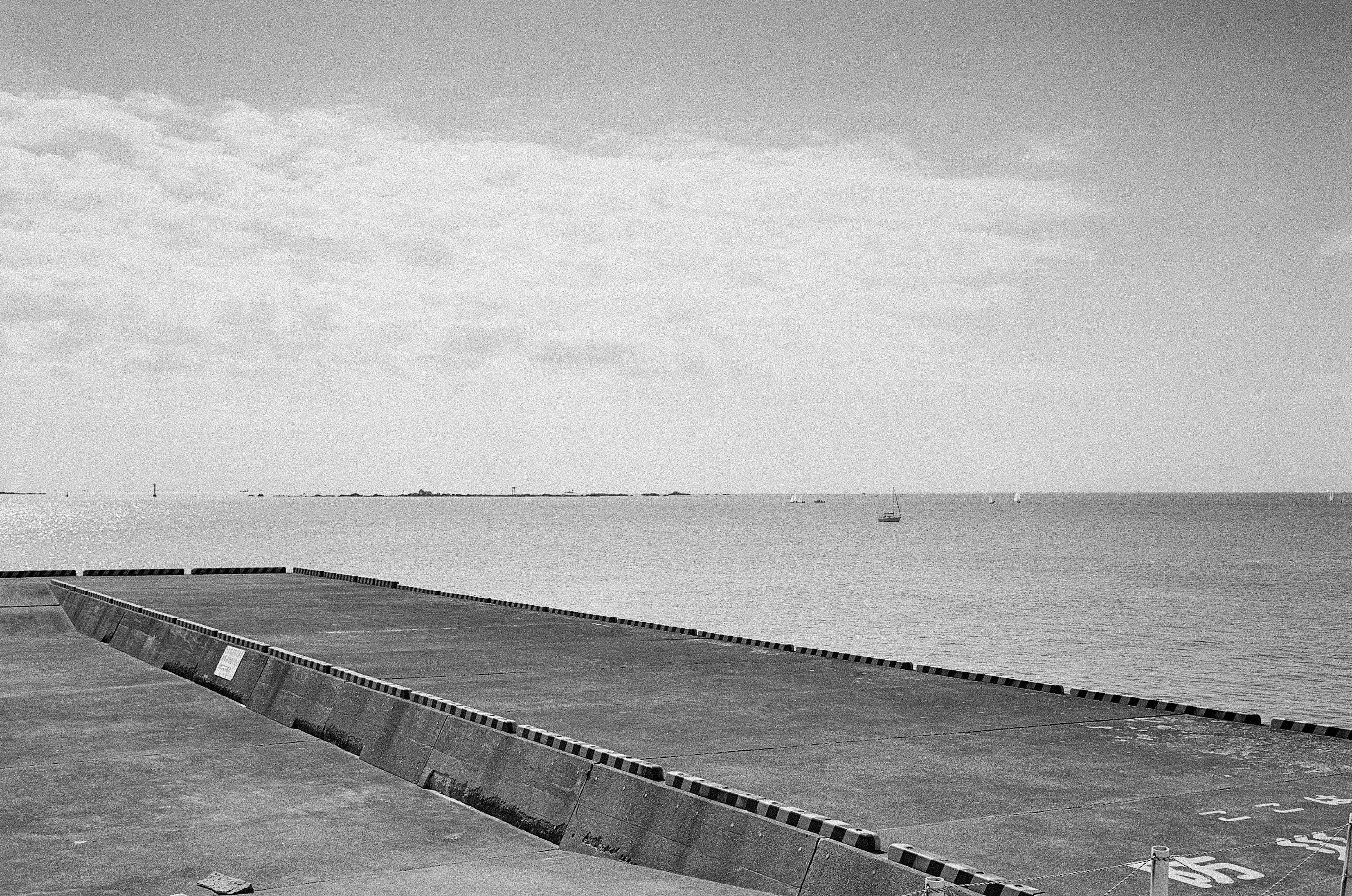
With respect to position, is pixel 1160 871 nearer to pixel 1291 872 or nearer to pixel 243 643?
pixel 1291 872

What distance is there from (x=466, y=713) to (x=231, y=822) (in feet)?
11.1

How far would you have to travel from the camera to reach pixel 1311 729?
16.5 m

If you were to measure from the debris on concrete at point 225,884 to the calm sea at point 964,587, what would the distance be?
28.5 metres

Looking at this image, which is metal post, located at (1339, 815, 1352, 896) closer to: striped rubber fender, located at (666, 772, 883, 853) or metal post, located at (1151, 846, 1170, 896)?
metal post, located at (1151, 846, 1170, 896)

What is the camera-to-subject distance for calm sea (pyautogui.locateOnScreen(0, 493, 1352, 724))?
42.6 m

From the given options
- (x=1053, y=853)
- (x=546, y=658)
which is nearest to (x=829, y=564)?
(x=546, y=658)

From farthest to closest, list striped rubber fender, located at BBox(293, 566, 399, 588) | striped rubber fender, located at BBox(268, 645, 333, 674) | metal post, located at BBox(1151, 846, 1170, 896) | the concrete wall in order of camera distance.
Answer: striped rubber fender, located at BBox(293, 566, 399, 588) < striped rubber fender, located at BBox(268, 645, 333, 674) < the concrete wall < metal post, located at BBox(1151, 846, 1170, 896)

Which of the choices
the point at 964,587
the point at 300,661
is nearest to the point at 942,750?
the point at 300,661

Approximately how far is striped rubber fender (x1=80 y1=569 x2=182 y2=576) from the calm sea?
1943cm

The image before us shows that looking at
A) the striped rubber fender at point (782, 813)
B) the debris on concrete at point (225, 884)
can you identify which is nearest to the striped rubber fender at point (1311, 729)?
the striped rubber fender at point (782, 813)

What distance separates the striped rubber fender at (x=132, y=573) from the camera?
4497 centimetres

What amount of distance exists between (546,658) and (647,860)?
12.6 m

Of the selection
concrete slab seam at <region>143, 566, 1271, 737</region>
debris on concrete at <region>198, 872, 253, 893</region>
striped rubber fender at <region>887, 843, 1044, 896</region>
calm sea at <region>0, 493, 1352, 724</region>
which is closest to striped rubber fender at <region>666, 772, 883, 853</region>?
striped rubber fender at <region>887, 843, 1044, 896</region>

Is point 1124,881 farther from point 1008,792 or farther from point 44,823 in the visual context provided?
point 44,823
